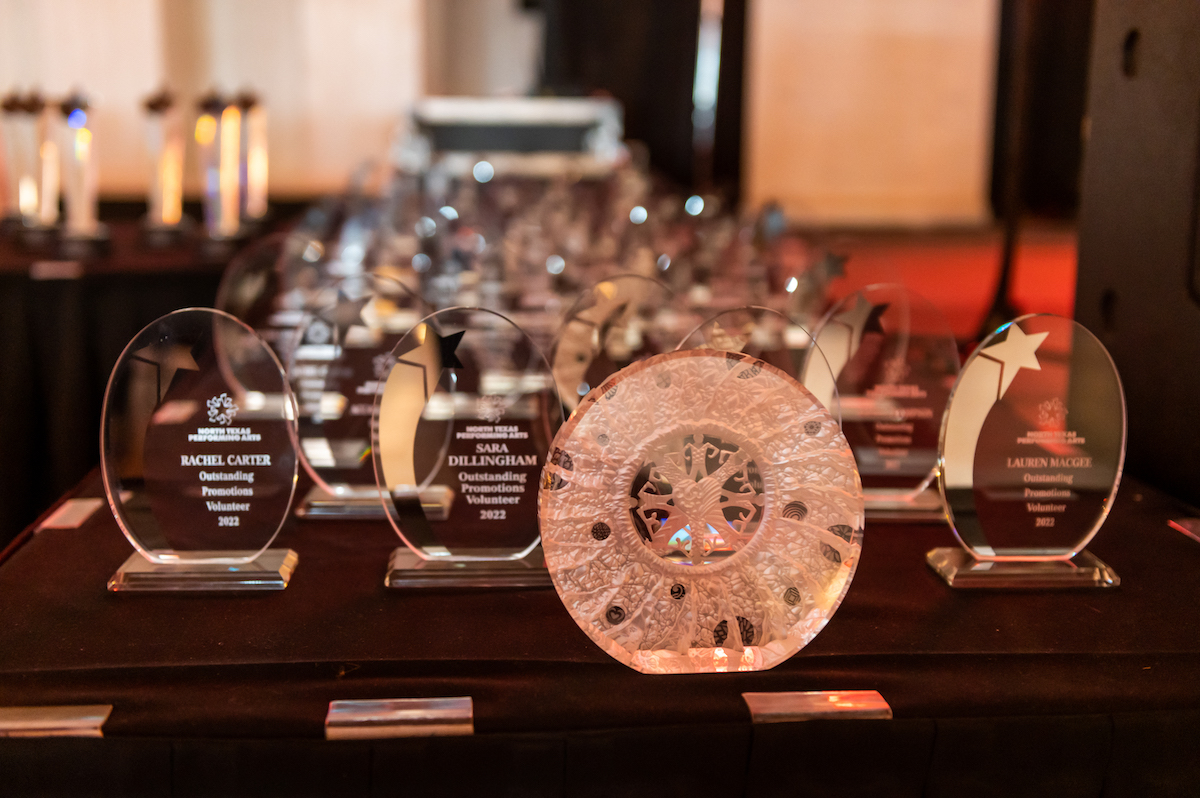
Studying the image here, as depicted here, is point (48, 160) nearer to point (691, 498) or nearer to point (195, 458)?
point (195, 458)

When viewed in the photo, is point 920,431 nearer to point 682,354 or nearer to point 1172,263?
point 1172,263

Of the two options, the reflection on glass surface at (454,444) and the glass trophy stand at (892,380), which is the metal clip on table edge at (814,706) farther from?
the glass trophy stand at (892,380)

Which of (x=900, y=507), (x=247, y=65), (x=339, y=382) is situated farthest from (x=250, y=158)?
(x=247, y=65)

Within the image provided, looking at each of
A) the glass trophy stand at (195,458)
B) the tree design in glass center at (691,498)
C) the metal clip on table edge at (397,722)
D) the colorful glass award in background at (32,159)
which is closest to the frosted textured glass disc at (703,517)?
the tree design in glass center at (691,498)

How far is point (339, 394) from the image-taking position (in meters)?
1.26


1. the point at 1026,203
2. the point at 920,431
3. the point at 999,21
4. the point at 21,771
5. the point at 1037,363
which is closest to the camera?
the point at 21,771

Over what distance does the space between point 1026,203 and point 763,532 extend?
9.72 meters

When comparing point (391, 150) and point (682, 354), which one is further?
point (391, 150)

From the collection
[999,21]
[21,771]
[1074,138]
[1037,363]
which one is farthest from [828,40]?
[21,771]

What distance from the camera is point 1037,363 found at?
41.4 inches

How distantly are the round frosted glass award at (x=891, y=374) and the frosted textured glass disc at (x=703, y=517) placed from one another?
1.35ft

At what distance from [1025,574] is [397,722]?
0.72 meters

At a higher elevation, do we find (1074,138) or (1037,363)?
(1074,138)

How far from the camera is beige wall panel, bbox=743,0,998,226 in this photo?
340 inches
